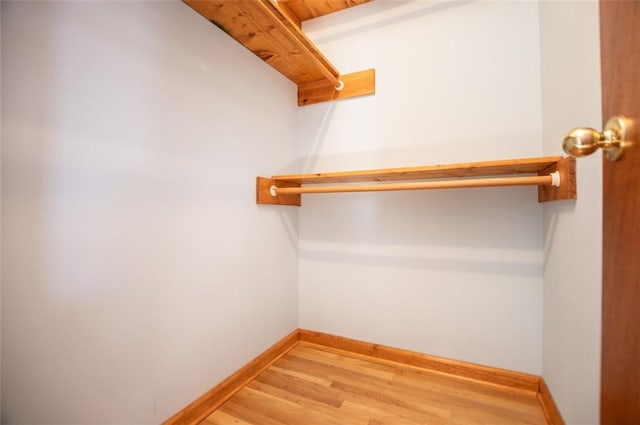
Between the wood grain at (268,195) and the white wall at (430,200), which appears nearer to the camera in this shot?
the white wall at (430,200)

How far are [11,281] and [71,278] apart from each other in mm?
111

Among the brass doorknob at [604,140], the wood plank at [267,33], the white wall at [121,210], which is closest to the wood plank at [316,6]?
the wood plank at [267,33]

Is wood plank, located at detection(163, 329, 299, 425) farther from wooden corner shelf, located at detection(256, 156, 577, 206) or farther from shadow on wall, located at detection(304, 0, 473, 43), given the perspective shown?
shadow on wall, located at detection(304, 0, 473, 43)

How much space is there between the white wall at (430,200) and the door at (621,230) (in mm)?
914

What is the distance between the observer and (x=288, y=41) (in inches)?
50.2

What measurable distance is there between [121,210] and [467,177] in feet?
5.02

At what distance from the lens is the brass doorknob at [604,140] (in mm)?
410

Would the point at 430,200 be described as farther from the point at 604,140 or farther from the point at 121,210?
the point at 121,210

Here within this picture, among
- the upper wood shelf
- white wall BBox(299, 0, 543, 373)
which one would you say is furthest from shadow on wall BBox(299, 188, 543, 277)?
the upper wood shelf

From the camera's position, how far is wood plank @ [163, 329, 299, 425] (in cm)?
106

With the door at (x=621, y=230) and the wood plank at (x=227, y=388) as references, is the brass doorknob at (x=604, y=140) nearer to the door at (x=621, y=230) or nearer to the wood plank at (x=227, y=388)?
the door at (x=621, y=230)

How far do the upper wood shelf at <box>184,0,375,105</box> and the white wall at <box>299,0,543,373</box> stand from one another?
0.24 ft

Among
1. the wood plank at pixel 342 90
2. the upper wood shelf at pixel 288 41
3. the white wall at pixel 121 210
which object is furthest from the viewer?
the wood plank at pixel 342 90

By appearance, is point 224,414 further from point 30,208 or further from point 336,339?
point 30,208
